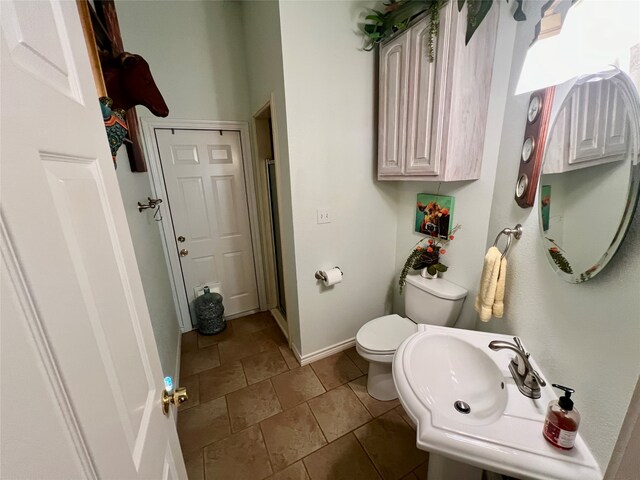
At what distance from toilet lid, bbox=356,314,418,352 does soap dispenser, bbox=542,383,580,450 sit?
33.2 inches

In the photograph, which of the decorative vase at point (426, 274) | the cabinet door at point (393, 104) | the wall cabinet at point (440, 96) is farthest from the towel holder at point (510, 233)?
the cabinet door at point (393, 104)

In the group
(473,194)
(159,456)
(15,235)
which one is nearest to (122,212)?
(15,235)

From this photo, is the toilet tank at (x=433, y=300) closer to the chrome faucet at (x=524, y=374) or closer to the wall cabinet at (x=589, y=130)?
the chrome faucet at (x=524, y=374)

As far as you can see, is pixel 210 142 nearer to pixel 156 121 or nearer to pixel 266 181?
pixel 156 121

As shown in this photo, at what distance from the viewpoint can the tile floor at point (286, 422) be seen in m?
1.28

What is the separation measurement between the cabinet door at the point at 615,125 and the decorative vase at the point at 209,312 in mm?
2554

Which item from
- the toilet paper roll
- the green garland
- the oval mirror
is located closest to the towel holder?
the oval mirror

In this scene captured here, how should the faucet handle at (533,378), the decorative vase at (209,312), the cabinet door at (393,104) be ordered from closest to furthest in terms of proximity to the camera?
1. the faucet handle at (533,378)
2. the cabinet door at (393,104)
3. the decorative vase at (209,312)

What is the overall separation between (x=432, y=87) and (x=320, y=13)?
798 mm

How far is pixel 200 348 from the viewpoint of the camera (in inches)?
86.2

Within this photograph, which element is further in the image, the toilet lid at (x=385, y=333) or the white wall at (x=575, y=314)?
the toilet lid at (x=385, y=333)

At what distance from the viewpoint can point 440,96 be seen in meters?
1.22

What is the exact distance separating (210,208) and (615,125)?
2431mm

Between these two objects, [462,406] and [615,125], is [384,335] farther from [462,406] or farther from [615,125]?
[615,125]
